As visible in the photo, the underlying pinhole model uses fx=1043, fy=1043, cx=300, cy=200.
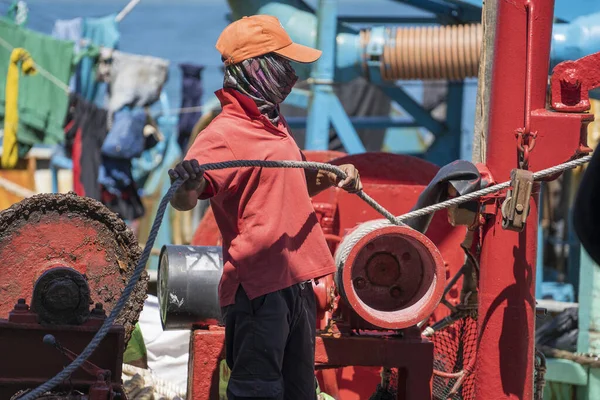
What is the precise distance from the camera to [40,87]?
44.8 feet

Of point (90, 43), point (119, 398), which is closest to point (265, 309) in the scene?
point (119, 398)

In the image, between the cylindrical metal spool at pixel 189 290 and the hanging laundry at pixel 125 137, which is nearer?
the cylindrical metal spool at pixel 189 290

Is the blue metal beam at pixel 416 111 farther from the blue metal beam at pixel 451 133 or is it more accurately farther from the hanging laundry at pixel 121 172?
the hanging laundry at pixel 121 172

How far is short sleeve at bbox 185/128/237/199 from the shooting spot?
3.78 meters

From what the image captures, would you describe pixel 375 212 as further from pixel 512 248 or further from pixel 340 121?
pixel 340 121

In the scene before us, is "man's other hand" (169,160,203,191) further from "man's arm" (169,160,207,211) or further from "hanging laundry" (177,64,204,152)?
"hanging laundry" (177,64,204,152)

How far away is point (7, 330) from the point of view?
4.19 m

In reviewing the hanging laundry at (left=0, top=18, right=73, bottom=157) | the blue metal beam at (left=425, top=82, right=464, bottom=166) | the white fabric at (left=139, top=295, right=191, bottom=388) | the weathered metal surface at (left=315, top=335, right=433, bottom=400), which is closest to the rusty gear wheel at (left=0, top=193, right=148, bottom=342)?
the weathered metal surface at (left=315, top=335, right=433, bottom=400)

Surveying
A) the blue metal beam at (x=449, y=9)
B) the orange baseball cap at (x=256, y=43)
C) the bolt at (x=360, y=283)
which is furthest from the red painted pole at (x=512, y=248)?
the blue metal beam at (x=449, y=9)

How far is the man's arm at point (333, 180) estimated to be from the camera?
4.14 metres

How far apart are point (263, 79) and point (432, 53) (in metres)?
5.57

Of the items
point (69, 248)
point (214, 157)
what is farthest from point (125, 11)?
point (214, 157)

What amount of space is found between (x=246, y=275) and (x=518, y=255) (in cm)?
141

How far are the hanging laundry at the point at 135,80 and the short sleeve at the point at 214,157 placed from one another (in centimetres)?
1115
